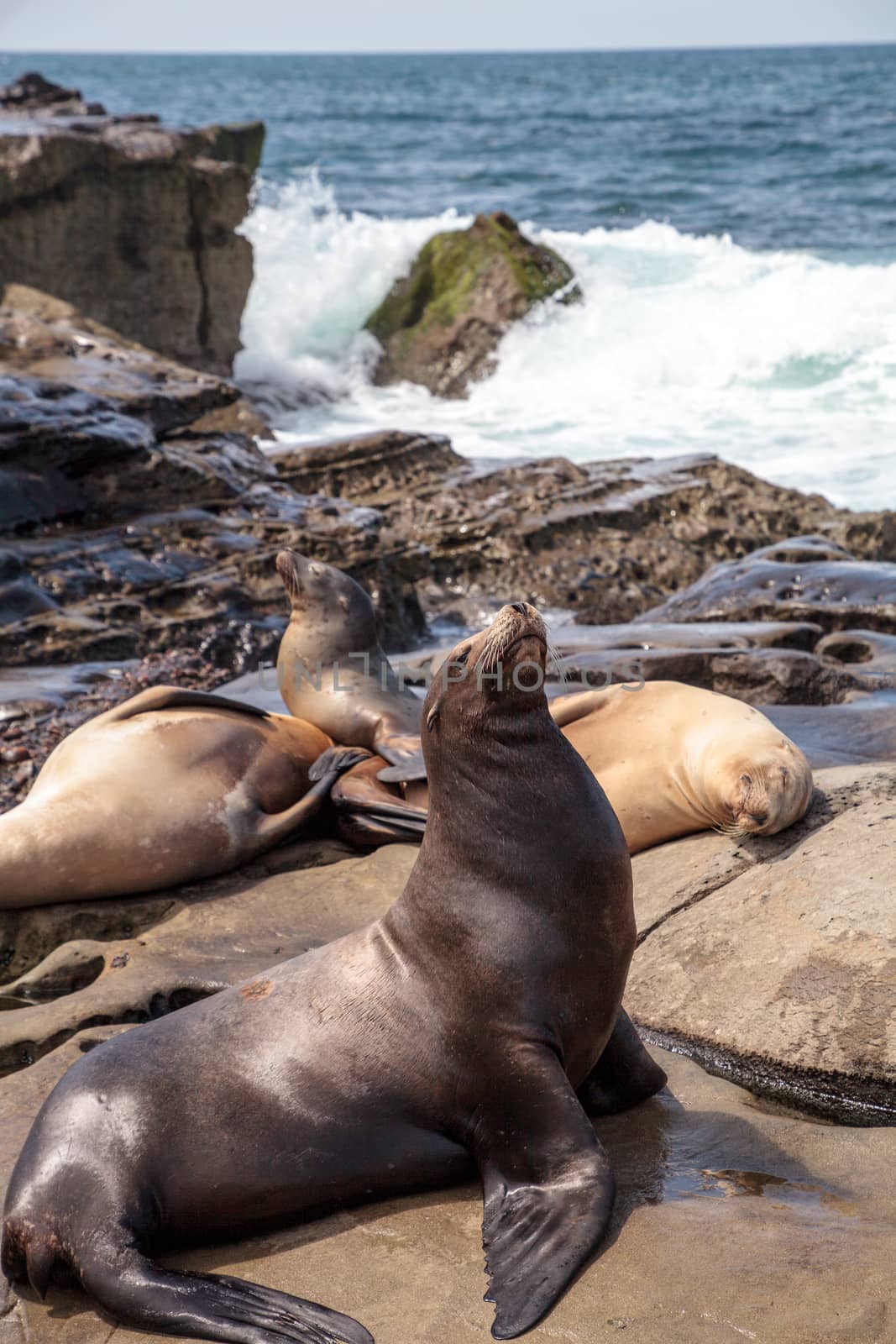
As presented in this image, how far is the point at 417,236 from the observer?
105ft

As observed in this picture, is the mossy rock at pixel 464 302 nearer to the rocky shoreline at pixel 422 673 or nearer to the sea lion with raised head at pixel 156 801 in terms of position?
the rocky shoreline at pixel 422 673

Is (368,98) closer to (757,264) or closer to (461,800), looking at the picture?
(757,264)

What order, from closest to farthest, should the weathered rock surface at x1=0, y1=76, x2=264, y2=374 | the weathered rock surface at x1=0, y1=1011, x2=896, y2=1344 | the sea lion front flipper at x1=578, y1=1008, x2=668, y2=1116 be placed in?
the weathered rock surface at x1=0, y1=1011, x2=896, y2=1344
the sea lion front flipper at x1=578, y1=1008, x2=668, y2=1116
the weathered rock surface at x1=0, y1=76, x2=264, y2=374

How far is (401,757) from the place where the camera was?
6.29 m

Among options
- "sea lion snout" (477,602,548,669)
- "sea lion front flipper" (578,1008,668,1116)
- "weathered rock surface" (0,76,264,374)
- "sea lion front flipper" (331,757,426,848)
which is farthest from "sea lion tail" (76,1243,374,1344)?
"weathered rock surface" (0,76,264,374)

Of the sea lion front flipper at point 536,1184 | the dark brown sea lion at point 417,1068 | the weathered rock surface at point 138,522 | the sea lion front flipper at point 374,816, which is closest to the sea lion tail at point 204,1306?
the dark brown sea lion at point 417,1068

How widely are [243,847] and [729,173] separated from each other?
42309mm

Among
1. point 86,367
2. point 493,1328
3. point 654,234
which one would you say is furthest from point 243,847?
point 654,234

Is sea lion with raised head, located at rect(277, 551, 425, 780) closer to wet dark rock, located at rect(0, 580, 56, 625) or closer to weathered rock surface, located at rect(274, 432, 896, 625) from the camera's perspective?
wet dark rock, located at rect(0, 580, 56, 625)

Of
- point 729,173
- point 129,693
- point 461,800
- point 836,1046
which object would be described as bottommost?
point 129,693

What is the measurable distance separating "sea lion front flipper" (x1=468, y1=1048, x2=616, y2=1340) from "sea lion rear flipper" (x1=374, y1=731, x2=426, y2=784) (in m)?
2.63

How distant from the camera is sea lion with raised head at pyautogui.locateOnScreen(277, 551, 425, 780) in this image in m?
6.70

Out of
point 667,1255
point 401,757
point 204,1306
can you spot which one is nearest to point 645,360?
point 401,757

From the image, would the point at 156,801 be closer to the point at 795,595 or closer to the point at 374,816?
the point at 374,816
